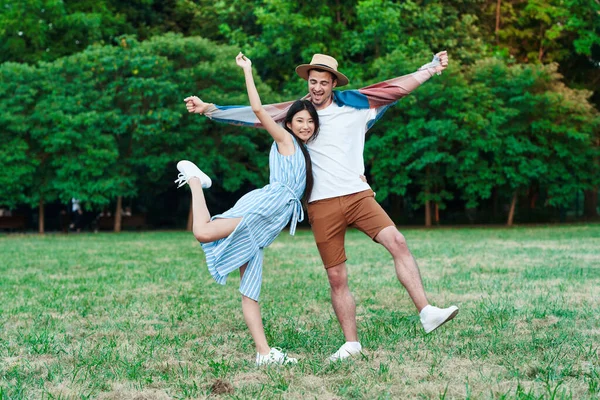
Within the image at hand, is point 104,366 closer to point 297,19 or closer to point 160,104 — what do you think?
point 160,104

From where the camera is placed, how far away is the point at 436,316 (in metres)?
4.60

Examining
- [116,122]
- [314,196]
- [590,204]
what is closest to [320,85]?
[314,196]

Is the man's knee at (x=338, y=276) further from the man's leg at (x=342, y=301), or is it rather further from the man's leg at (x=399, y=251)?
the man's leg at (x=399, y=251)

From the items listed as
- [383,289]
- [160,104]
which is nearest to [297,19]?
[160,104]

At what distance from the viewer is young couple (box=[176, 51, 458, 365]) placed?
4.68 meters

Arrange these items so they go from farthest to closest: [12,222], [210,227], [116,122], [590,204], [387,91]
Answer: [590,204] → [12,222] → [116,122] → [387,91] → [210,227]

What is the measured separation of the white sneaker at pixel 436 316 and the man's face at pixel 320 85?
1604 millimetres

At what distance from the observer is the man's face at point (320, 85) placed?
498 centimetres

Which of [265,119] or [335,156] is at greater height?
[265,119]

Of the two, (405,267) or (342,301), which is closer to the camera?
(405,267)

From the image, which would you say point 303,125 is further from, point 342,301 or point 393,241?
point 342,301

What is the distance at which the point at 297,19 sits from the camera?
25766 mm

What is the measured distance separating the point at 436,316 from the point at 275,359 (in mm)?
1064

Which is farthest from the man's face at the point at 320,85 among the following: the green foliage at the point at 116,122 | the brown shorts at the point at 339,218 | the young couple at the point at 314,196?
the green foliage at the point at 116,122
